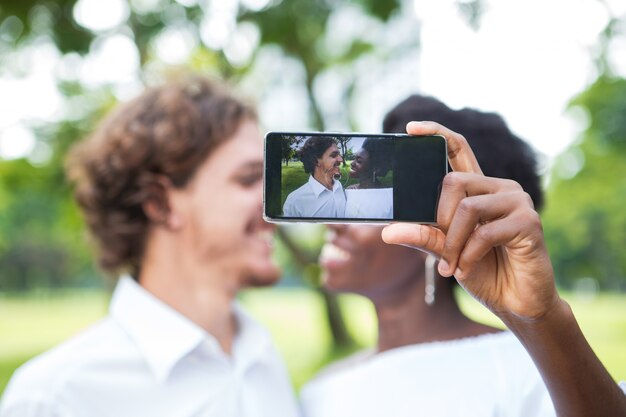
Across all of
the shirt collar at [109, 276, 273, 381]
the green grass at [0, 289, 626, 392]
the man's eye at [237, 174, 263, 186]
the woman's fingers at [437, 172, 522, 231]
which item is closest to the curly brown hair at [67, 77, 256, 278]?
the man's eye at [237, 174, 263, 186]

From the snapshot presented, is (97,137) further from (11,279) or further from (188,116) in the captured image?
(11,279)

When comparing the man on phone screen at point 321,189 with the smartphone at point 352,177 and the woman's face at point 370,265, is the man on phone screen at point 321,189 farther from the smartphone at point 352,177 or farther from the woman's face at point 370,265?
the woman's face at point 370,265

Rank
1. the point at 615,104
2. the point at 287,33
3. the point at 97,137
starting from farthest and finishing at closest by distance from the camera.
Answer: the point at 615,104 → the point at 287,33 → the point at 97,137

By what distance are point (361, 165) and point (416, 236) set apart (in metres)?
0.14

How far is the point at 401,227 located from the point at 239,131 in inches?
54.7

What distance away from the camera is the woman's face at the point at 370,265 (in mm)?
1777

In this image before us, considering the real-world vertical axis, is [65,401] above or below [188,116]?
below

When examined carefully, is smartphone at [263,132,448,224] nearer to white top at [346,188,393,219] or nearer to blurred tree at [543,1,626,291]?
white top at [346,188,393,219]

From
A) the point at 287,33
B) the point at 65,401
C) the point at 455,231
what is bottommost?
the point at 65,401

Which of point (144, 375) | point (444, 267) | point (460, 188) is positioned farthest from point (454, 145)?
point (144, 375)

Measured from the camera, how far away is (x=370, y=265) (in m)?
1.84

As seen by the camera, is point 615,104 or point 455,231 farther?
point 615,104

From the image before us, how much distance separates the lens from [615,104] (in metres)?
6.95

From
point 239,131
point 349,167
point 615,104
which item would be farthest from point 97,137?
point 615,104
